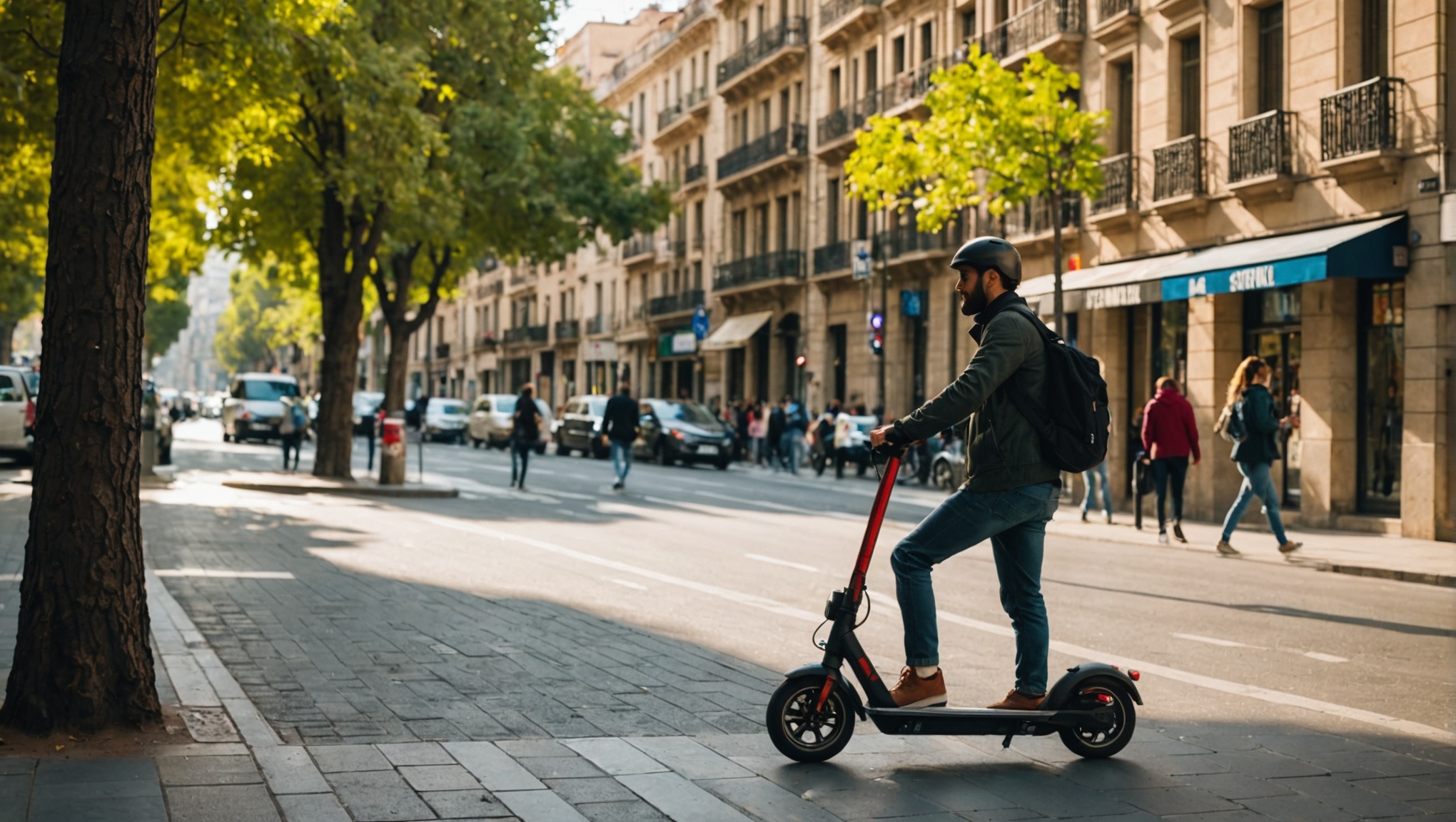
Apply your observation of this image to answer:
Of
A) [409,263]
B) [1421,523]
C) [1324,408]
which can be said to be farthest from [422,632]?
[409,263]

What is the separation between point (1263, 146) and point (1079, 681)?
18.1 meters

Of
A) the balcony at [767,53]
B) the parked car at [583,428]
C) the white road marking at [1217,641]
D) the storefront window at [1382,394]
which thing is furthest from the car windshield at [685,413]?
the white road marking at [1217,641]

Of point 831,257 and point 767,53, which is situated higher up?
point 767,53

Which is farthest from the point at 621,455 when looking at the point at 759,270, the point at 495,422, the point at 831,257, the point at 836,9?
the point at 759,270

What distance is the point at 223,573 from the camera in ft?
38.4

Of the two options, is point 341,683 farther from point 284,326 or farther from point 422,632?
point 284,326

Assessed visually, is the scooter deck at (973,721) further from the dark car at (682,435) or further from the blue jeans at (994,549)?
the dark car at (682,435)

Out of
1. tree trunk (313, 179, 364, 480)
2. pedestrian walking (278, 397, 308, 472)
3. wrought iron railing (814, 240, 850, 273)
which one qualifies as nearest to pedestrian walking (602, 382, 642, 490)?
tree trunk (313, 179, 364, 480)

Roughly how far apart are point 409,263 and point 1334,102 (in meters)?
22.2

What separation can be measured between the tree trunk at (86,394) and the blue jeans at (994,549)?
9.06 feet

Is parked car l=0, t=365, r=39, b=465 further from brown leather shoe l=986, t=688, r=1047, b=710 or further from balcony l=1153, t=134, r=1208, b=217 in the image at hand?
brown leather shoe l=986, t=688, r=1047, b=710

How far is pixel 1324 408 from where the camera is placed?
2108 centimetres

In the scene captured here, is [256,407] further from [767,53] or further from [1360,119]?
[1360,119]

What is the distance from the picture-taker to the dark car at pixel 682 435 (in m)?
36.9
